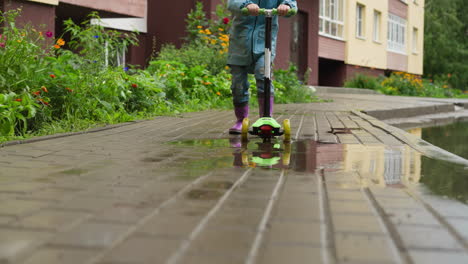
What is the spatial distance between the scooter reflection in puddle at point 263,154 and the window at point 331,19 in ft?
55.6

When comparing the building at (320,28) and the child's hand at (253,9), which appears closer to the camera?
the child's hand at (253,9)

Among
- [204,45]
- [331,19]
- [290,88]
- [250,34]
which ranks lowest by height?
[290,88]

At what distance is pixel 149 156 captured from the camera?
396 cm

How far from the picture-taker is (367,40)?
82.0ft

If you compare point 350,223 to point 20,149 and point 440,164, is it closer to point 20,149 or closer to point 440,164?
point 440,164

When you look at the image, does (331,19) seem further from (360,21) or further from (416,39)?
(416,39)

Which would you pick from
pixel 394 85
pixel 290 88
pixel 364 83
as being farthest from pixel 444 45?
pixel 290 88

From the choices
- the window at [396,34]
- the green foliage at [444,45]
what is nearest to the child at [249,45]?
the window at [396,34]

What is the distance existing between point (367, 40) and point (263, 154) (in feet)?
72.3

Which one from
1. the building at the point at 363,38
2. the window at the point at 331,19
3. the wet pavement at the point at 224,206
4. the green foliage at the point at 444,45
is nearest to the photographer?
the wet pavement at the point at 224,206

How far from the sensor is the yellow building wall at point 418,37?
31719mm

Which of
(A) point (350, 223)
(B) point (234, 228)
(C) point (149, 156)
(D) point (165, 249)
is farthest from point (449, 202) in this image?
(C) point (149, 156)

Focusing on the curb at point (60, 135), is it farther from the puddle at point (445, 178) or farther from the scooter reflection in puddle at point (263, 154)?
the puddle at point (445, 178)

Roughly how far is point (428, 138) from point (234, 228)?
5931 millimetres
